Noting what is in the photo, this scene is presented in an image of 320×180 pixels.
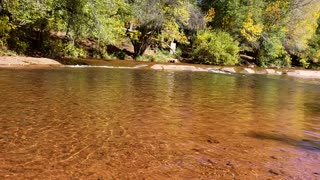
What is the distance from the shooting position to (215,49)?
30.6 meters

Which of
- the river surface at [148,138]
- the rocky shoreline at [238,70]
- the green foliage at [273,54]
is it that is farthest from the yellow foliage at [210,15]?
the river surface at [148,138]

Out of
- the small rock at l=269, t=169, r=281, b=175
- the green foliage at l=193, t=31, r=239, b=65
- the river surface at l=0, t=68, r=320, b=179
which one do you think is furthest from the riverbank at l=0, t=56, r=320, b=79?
the small rock at l=269, t=169, r=281, b=175

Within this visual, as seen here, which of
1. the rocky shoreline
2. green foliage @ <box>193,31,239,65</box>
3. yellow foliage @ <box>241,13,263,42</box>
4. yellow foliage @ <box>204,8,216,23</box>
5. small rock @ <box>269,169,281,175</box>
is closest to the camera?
small rock @ <box>269,169,281,175</box>

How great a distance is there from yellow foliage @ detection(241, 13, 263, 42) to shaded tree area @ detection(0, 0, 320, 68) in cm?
9

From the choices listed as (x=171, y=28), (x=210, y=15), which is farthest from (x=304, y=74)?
(x=171, y=28)

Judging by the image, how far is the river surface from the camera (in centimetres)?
425

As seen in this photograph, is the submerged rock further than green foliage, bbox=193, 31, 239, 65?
No

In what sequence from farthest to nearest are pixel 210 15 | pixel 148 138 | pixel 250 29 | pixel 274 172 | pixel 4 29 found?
1. pixel 210 15
2. pixel 250 29
3. pixel 4 29
4. pixel 148 138
5. pixel 274 172

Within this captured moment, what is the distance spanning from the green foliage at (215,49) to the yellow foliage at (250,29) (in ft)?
6.20

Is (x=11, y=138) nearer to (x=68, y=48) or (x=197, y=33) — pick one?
(x=68, y=48)

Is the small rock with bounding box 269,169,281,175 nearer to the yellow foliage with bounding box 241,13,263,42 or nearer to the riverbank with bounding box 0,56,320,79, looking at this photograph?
the riverbank with bounding box 0,56,320,79

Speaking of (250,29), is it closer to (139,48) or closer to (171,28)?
(171,28)

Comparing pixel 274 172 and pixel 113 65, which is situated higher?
pixel 113 65

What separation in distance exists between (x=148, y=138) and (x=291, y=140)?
242 centimetres
